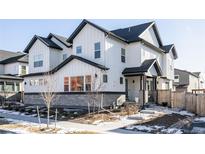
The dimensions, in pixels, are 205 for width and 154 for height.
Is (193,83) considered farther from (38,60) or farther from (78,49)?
(38,60)

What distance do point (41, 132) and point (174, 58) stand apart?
77.4 feet

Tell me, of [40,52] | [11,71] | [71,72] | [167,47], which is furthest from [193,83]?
[11,71]

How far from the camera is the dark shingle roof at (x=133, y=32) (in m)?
22.2

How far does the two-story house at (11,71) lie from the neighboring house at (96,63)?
768cm

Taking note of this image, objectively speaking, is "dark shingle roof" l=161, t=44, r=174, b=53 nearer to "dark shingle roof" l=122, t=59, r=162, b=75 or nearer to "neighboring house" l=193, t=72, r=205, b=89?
"dark shingle roof" l=122, t=59, r=162, b=75

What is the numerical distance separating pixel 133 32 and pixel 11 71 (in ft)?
64.8

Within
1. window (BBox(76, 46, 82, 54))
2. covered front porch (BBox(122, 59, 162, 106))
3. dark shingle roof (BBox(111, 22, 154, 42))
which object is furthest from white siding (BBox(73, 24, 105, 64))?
dark shingle roof (BBox(111, 22, 154, 42))

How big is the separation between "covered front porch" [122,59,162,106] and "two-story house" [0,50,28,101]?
1652 cm

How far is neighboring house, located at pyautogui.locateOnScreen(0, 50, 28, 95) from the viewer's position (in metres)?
30.7

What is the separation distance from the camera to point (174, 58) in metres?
30.3

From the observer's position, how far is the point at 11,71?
33.7 m
